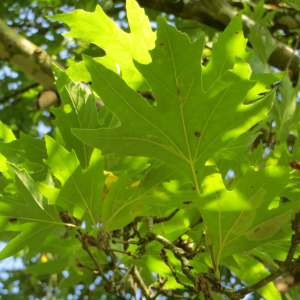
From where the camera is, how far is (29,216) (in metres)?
0.81

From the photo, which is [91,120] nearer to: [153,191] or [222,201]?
[153,191]

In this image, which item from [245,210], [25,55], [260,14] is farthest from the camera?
[260,14]

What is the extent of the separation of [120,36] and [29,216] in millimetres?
499

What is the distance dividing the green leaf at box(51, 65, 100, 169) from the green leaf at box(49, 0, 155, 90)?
0.36ft

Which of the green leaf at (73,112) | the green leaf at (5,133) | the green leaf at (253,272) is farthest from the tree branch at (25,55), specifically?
the green leaf at (253,272)

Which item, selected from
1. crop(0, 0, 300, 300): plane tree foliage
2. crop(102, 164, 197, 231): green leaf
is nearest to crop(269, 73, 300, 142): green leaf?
crop(0, 0, 300, 300): plane tree foliage

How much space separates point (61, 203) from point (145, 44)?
1.45 feet

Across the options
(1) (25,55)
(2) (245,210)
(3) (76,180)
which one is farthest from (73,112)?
(1) (25,55)

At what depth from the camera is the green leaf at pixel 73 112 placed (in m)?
0.81

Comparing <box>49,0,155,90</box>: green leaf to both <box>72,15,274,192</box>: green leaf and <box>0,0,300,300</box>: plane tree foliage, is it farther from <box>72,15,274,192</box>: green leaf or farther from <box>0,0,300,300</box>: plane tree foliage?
<box>72,15,274,192</box>: green leaf

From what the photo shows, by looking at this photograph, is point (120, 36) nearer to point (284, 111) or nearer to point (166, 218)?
point (166, 218)

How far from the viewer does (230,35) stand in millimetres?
657

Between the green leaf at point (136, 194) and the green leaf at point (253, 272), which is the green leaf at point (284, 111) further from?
the green leaf at point (136, 194)

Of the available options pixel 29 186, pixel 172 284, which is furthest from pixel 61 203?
pixel 172 284
